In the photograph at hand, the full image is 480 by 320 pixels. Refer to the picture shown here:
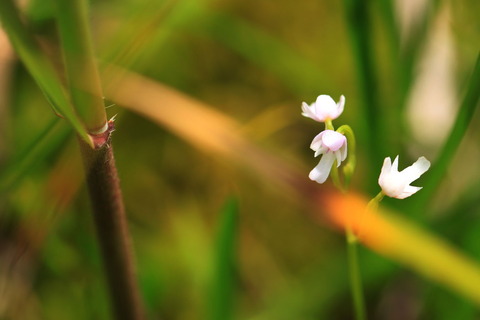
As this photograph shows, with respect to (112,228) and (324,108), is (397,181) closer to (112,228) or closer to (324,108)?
(324,108)

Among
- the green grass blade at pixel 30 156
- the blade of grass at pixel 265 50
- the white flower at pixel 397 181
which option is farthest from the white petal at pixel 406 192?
the blade of grass at pixel 265 50

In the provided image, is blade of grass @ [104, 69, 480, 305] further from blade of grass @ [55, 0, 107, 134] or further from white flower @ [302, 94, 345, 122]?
blade of grass @ [55, 0, 107, 134]

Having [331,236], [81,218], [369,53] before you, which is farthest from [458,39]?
[81,218]

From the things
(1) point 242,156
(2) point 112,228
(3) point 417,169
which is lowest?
(2) point 112,228

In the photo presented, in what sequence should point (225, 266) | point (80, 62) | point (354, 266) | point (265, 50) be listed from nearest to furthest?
point (80, 62), point (354, 266), point (225, 266), point (265, 50)

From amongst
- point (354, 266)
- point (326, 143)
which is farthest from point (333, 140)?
point (354, 266)
